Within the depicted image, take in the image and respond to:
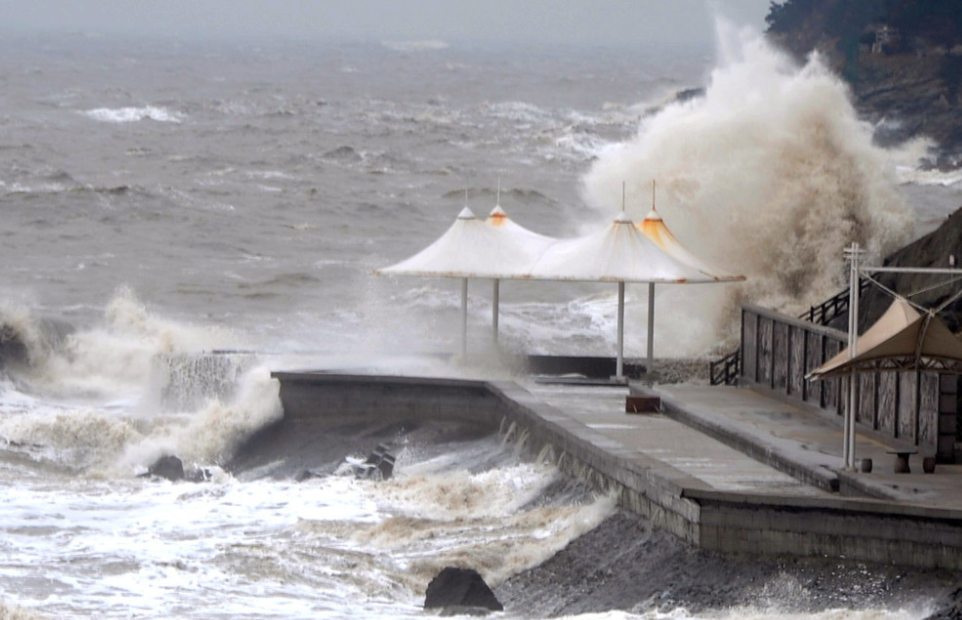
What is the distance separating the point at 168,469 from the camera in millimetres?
23641

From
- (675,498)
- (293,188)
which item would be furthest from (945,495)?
(293,188)

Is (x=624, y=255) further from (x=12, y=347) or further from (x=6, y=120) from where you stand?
(x=6, y=120)

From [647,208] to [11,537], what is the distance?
19358 millimetres

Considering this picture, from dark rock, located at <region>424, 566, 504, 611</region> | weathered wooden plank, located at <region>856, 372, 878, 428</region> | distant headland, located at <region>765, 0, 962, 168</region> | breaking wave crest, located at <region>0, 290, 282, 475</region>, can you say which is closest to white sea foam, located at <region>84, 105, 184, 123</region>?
distant headland, located at <region>765, 0, 962, 168</region>

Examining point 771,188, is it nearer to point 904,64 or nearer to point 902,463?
point 902,463

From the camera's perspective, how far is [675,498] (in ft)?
54.3

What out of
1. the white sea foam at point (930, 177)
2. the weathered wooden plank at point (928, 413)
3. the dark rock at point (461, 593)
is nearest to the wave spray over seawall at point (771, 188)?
the weathered wooden plank at point (928, 413)

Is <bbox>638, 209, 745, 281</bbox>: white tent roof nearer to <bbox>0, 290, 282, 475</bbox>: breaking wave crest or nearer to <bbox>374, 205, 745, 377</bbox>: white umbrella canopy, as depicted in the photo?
A: <bbox>374, 205, 745, 377</bbox>: white umbrella canopy

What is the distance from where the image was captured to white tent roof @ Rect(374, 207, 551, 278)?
25797mm

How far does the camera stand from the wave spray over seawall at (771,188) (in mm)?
34031

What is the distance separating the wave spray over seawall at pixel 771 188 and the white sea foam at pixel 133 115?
59.6 m

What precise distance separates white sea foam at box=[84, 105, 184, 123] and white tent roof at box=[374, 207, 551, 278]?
69.1 m

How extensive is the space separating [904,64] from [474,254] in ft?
288

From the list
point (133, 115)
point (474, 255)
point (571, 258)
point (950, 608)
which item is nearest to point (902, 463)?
point (950, 608)
